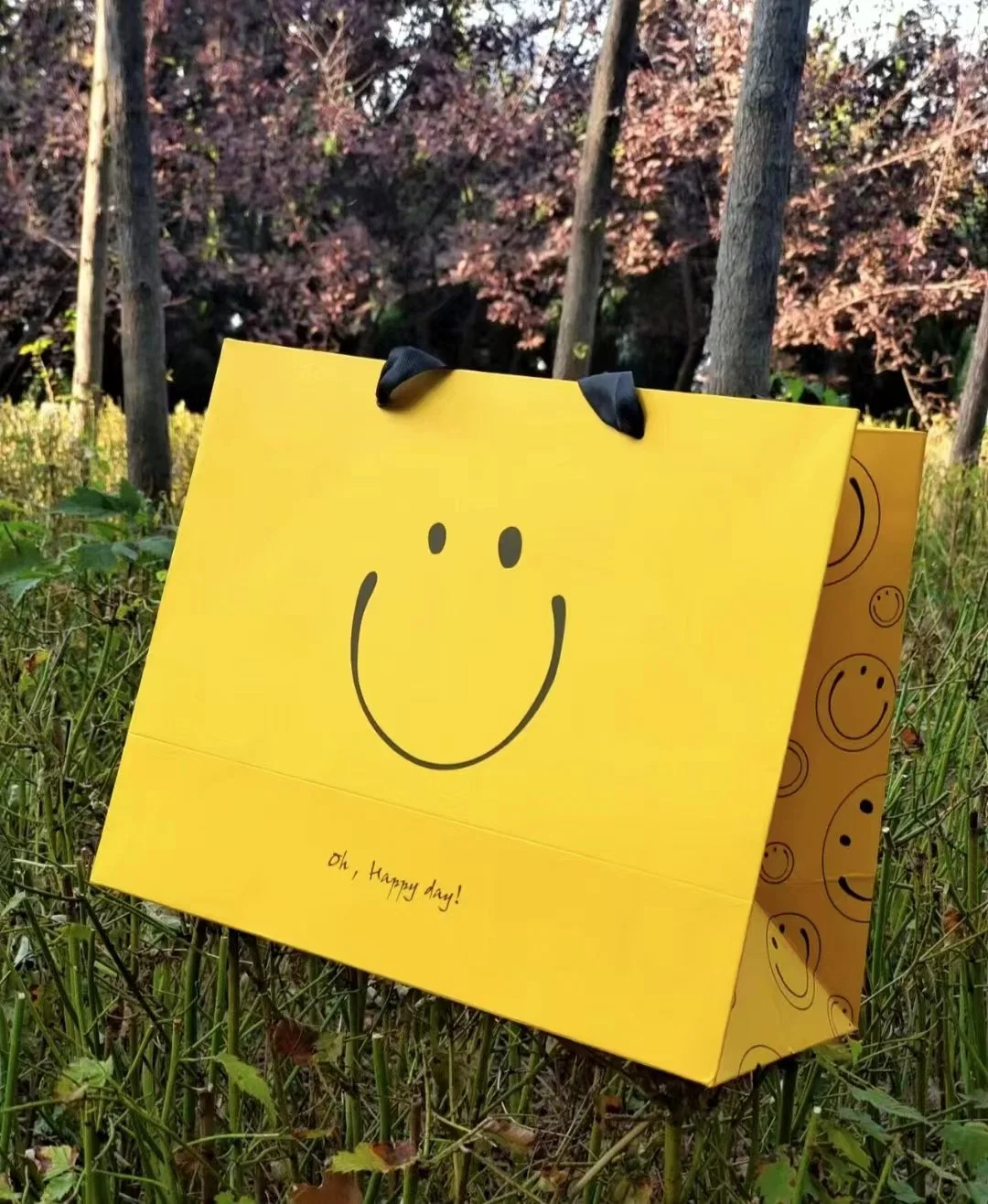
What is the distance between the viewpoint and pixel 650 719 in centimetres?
66

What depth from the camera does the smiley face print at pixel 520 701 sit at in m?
0.69

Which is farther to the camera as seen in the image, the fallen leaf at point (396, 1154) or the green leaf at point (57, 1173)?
the green leaf at point (57, 1173)

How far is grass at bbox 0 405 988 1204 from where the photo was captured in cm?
75

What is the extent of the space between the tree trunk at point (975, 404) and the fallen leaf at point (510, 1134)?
4.87m

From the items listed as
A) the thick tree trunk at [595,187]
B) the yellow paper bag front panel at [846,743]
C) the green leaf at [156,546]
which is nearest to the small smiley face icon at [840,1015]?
the yellow paper bag front panel at [846,743]

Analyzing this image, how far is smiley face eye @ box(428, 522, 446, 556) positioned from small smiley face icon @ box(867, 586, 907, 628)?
0.28 meters

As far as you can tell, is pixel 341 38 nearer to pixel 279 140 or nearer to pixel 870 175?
pixel 279 140

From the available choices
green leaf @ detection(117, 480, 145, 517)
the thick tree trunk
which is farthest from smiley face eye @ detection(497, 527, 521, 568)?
the thick tree trunk

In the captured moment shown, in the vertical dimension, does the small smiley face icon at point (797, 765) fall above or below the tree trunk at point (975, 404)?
below

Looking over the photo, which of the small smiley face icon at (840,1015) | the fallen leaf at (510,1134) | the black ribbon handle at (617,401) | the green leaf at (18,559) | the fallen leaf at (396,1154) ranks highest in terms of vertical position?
the black ribbon handle at (617,401)

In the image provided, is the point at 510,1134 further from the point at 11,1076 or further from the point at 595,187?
the point at 595,187

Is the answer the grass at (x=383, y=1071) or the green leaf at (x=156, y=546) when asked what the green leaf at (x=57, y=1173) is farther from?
the green leaf at (x=156, y=546)

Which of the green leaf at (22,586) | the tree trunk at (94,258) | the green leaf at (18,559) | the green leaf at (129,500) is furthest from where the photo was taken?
the tree trunk at (94,258)

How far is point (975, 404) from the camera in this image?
202 inches
